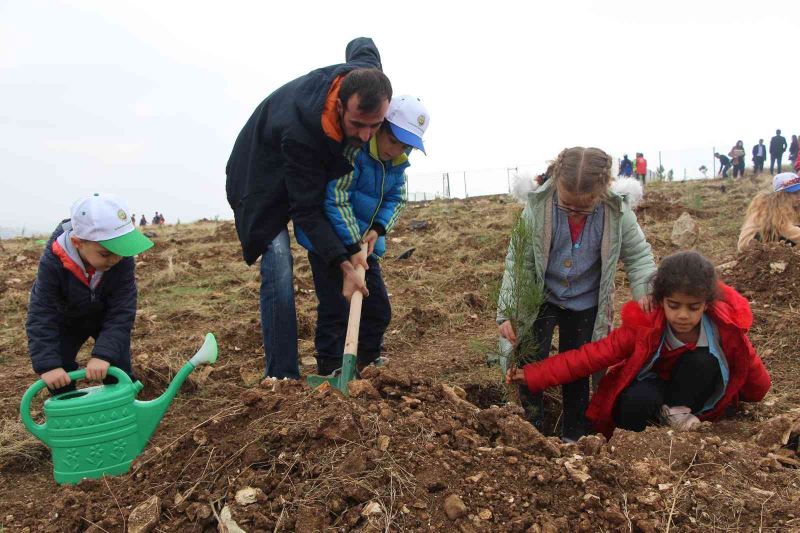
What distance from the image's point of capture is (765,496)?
6.82 feet

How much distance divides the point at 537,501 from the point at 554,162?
5.82 feet

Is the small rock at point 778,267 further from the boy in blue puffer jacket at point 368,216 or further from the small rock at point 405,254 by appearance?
the small rock at point 405,254

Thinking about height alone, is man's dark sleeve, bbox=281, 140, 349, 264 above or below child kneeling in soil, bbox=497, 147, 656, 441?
above

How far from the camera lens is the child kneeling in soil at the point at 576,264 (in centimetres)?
317

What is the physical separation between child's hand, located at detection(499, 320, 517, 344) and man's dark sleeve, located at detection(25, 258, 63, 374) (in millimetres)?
2048

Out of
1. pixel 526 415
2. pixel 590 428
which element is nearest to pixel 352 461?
pixel 526 415

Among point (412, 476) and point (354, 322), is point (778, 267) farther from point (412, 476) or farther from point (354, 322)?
point (412, 476)

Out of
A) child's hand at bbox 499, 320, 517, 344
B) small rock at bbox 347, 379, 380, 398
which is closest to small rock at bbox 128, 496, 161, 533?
small rock at bbox 347, 379, 380, 398

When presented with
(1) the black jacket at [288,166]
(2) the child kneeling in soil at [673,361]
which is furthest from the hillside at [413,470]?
(1) the black jacket at [288,166]

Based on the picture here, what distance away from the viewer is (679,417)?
314 cm

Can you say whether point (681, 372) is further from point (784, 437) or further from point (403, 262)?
point (403, 262)

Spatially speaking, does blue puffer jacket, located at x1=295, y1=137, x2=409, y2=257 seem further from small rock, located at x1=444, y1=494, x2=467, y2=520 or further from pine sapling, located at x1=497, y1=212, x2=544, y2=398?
small rock, located at x1=444, y1=494, x2=467, y2=520

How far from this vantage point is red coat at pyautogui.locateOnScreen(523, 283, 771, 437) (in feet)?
9.96

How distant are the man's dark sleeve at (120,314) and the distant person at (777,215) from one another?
5209 mm
